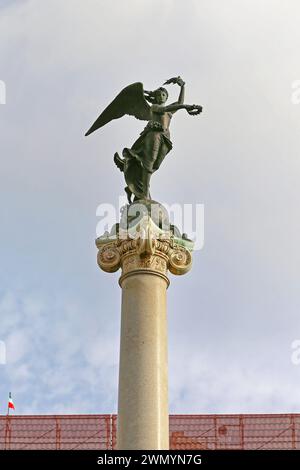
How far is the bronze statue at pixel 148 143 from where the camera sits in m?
22.1

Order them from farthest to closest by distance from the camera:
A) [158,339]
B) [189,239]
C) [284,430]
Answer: [284,430], [189,239], [158,339]

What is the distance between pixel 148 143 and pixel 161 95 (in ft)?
4.45

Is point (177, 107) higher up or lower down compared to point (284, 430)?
higher up

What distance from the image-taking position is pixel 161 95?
22906 mm

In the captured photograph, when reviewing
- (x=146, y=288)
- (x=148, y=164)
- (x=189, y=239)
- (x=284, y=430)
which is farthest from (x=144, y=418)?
(x=284, y=430)

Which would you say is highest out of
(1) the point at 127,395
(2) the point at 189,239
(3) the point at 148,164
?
(3) the point at 148,164

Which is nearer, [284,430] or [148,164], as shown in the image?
[148,164]

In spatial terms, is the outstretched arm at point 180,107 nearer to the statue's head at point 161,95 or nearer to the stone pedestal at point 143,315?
the statue's head at point 161,95

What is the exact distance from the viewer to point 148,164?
22078 millimetres

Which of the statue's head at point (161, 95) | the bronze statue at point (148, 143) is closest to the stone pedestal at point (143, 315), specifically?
the bronze statue at point (148, 143)

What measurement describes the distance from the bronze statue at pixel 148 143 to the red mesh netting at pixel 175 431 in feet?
36.6
